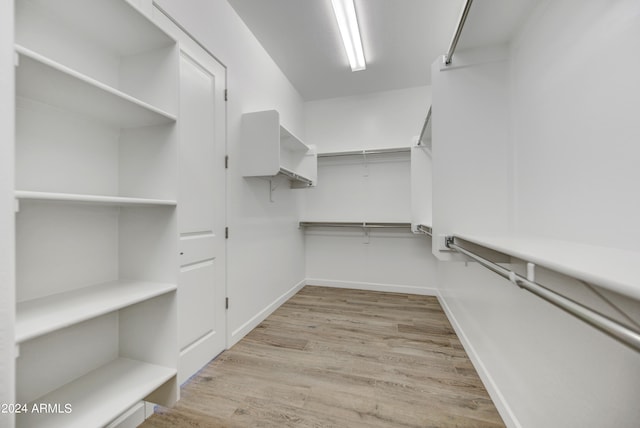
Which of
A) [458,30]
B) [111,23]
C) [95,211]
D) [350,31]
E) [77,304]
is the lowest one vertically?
[77,304]

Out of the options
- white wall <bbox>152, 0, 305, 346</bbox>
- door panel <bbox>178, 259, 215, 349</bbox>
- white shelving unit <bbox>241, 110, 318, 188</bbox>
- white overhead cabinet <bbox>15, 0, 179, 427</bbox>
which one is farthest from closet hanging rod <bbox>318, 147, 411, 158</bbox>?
white overhead cabinet <bbox>15, 0, 179, 427</bbox>

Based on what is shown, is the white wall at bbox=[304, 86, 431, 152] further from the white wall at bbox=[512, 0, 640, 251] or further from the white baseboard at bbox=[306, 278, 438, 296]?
the white wall at bbox=[512, 0, 640, 251]

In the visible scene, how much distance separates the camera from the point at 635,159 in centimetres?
76

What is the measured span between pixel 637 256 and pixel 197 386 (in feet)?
6.89

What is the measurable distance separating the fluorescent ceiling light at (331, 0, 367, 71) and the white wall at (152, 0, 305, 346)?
85 centimetres

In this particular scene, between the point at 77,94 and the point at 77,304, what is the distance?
769 mm

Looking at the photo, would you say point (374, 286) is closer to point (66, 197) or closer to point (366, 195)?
A: point (366, 195)

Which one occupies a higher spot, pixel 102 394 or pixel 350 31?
Answer: pixel 350 31

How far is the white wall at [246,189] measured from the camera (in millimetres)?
1935

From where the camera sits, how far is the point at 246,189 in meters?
2.34

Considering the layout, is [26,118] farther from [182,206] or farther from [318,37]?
[318,37]

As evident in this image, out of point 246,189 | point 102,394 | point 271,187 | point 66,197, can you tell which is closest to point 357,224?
point 271,187

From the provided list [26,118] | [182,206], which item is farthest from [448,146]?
[26,118]

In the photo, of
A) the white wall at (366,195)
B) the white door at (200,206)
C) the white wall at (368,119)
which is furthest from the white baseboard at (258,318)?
the white wall at (368,119)
